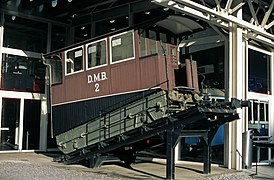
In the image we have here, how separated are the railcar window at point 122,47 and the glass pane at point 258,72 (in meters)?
5.08

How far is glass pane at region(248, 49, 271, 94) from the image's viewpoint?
15.2m

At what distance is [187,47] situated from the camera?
49.0 feet

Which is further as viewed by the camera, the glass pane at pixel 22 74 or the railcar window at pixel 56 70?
the glass pane at pixel 22 74

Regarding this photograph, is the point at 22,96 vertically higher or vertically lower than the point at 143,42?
lower

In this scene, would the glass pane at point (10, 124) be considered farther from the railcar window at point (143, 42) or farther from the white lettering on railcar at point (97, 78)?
the railcar window at point (143, 42)

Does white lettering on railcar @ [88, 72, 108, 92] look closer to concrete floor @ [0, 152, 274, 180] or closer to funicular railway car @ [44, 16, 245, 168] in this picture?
funicular railway car @ [44, 16, 245, 168]

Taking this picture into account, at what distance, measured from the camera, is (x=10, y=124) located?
661 inches

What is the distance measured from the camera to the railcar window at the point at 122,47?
11.8 metres

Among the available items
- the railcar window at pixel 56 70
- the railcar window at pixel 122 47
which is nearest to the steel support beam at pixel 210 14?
the railcar window at pixel 122 47

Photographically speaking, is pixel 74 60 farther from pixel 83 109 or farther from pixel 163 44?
pixel 163 44

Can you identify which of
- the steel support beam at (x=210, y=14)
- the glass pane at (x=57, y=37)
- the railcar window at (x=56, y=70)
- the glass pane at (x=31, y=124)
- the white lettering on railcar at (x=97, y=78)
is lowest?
the glass pane at (x=31, y=124)

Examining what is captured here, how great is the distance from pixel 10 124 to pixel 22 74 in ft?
6.71

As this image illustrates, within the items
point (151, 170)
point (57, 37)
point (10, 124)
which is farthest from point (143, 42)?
point (57, 37)

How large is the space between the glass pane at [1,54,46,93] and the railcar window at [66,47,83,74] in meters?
4.38
